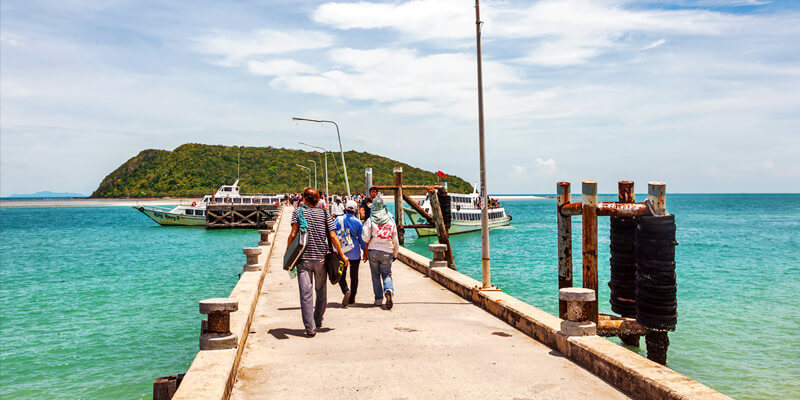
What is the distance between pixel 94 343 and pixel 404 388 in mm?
12727

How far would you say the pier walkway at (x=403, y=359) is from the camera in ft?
18.4

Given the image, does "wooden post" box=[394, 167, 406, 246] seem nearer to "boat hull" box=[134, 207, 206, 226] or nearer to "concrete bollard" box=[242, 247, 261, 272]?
"concrete bollard" box=[242, 247, 261, 272]

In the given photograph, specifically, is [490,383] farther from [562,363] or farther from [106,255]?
[106,255]

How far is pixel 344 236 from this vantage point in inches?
372

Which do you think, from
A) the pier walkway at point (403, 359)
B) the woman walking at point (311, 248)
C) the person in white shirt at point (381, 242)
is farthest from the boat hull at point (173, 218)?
the woman walking at point (311, 248)

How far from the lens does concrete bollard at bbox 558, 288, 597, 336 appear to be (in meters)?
6.76

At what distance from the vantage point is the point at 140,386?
37.2 feet

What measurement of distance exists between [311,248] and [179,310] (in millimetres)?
13502

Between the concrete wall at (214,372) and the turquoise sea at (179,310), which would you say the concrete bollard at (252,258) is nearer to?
the turquoise sea at (179,310)

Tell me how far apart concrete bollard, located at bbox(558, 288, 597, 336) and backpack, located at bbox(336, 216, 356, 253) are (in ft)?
12.7

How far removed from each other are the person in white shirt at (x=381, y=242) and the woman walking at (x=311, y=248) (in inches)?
62.4

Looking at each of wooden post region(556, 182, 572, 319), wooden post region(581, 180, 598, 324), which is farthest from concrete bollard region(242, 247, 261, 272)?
wooden post region(581, 180, 598, 324)

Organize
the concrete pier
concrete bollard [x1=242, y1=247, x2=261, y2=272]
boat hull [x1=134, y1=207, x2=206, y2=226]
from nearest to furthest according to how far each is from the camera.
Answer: the concrete pier < concrete bollard [x1=242, y1=247, x2=261, y2=272] < boat hull [x1=134, y1=207, x2=206, y2=226]

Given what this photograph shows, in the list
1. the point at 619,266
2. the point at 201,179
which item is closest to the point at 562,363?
the point at 619,266
